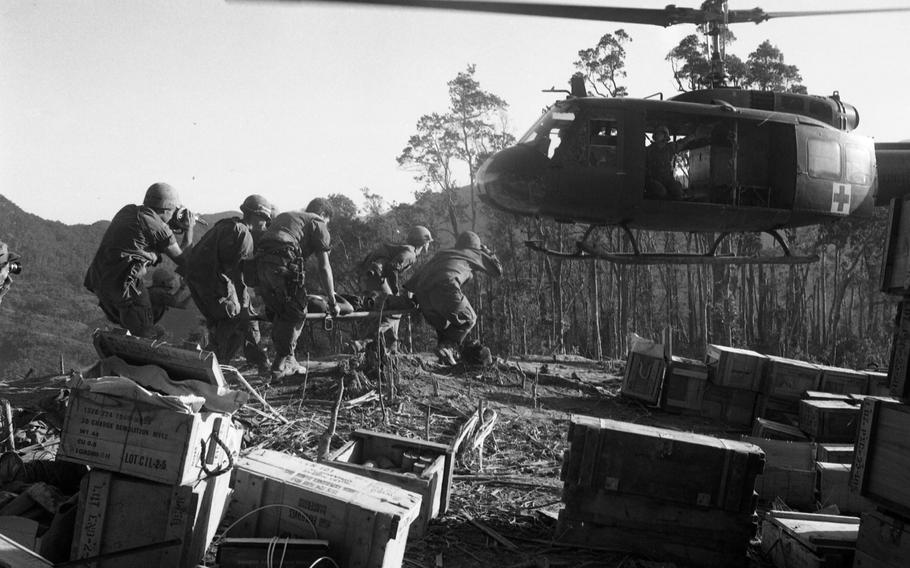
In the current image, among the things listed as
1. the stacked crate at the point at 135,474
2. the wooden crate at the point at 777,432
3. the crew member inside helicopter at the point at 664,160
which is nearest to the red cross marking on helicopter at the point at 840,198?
the crew member inside helicopter at the point at 664,160

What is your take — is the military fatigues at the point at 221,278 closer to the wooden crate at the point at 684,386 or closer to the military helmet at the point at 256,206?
the military helmet at the point at 256,206

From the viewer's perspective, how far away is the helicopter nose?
844 centimetres

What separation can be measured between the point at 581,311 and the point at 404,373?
33641mm

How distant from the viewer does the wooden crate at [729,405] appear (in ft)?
29.7

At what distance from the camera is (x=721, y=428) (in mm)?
8969

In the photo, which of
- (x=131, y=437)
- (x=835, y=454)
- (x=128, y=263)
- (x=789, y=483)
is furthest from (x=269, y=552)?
(x=128, y=263)

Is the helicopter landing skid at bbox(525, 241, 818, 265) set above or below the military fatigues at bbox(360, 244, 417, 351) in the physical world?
above

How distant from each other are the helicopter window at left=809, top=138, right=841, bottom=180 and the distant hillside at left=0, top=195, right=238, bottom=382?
29.6 metres

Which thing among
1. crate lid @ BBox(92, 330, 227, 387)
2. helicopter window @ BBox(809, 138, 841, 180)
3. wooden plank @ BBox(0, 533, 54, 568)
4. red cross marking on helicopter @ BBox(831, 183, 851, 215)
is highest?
helicopter window @ BBox(809, 138, 841, 180)

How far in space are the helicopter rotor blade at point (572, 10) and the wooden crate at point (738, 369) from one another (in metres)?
4.18

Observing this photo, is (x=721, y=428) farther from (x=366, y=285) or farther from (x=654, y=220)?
(x=366, y=285)

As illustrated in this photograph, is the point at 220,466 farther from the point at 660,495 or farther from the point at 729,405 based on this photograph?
the point at 729,405

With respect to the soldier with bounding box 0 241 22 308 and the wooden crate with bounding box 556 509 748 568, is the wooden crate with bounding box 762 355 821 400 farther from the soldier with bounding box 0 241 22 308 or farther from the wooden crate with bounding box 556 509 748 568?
the soldier with bounding box 0 241 22 308

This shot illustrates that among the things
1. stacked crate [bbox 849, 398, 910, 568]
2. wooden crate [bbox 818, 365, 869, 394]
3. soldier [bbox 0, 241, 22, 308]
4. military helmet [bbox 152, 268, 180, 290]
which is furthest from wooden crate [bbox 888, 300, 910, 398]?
military helmet [bbox 152, 268, 180, 290]
